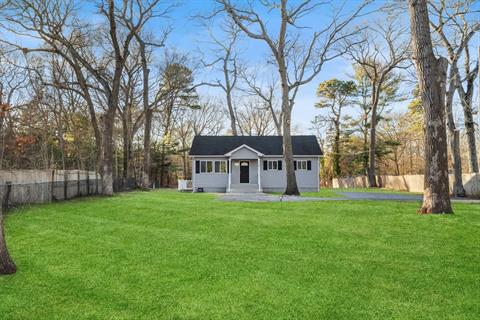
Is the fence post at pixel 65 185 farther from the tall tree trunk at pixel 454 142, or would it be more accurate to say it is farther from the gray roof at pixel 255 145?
the tall tree trunk at pixel 454 142

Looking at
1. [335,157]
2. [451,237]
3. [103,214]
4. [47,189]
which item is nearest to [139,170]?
[335,157]

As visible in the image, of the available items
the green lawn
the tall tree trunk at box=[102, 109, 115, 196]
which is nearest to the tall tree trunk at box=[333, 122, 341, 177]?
the tall tree trunk at box=[102, 109, 115, 196]

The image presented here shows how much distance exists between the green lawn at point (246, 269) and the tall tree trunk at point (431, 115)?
722 millimetres

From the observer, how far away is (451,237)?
6.14 m

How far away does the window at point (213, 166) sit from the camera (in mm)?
24891

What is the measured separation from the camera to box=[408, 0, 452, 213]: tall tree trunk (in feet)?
27.9

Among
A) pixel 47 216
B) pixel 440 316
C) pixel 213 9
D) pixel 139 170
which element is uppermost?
pixel 213 9

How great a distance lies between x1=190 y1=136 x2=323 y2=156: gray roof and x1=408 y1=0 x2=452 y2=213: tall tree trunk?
15.6 meters

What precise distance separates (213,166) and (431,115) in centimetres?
1754

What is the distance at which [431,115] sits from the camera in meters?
8.80

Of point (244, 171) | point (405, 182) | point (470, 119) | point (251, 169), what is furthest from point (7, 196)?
point (405, 182)

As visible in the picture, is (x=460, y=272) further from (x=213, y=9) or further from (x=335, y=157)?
(x=335, y=157)

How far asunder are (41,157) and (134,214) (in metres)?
14.8

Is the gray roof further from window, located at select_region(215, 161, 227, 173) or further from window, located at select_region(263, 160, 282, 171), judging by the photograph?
window, located at select_region(215, 161, 227, 173)
